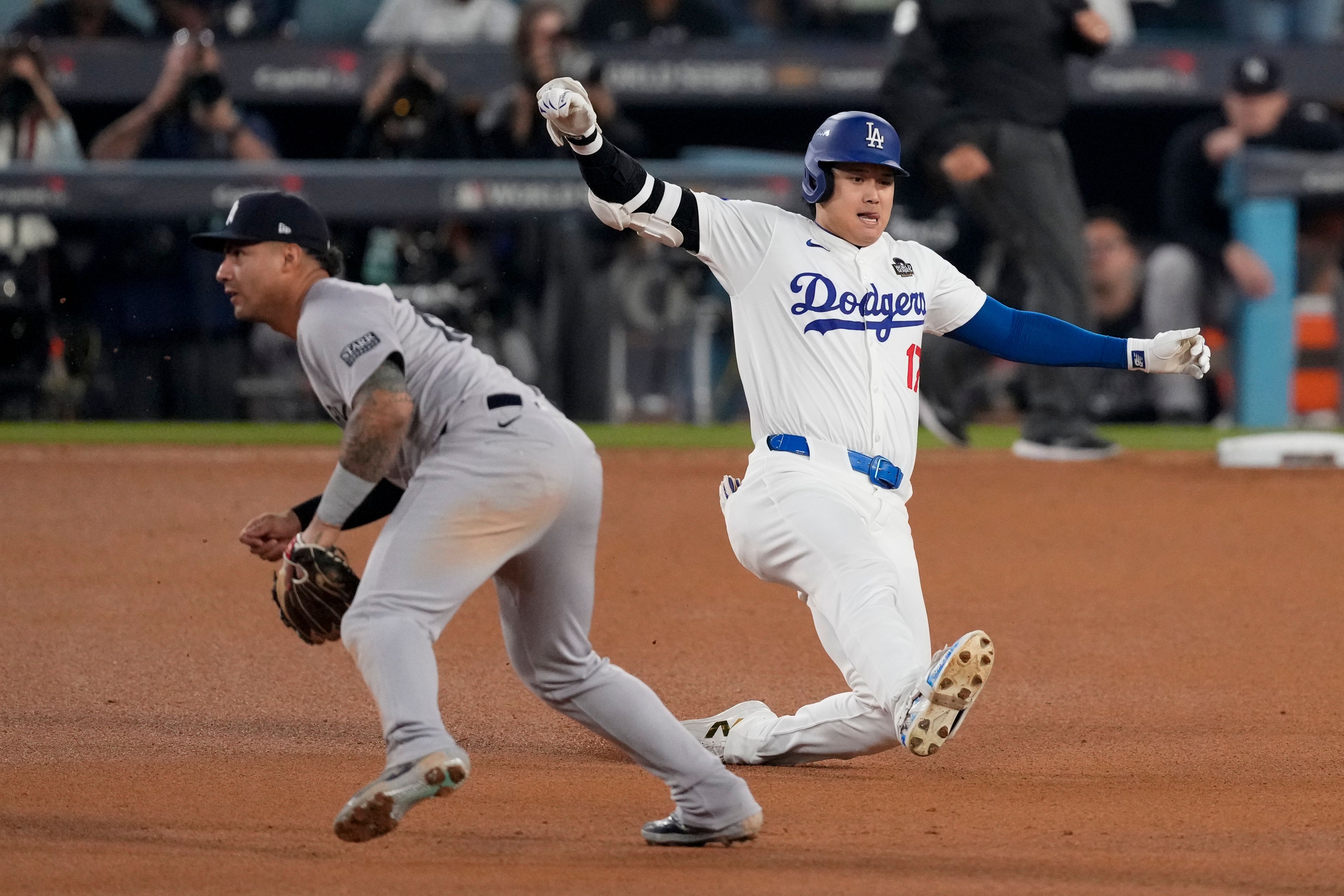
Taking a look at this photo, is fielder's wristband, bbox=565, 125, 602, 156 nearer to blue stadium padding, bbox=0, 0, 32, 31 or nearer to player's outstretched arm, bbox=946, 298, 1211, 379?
player's outstretched arm, bbox=946, 298, 1211, 379

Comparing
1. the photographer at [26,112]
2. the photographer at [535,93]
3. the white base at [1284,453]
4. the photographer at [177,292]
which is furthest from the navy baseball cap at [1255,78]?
the photographer at [26,112]

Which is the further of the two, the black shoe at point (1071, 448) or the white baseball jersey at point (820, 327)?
the black shoe at point (1071, 448)

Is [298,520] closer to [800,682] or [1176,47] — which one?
[800,682]

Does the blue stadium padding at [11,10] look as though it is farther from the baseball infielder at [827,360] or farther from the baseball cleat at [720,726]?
the baseball cleat at [720,726]

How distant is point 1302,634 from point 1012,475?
331cm

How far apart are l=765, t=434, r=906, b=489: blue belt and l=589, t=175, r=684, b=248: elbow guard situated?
0.56 m

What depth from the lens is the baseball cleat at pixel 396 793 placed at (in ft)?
11.6

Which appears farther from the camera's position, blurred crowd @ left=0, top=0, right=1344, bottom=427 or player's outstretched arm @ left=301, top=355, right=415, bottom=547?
blurred crowd @ left=0, top=0, right=1344, bottom=427

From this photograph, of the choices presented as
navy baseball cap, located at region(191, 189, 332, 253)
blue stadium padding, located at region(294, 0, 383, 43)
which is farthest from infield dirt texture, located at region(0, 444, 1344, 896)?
blue stadium padding, located at region(294, 0, 383, 43)

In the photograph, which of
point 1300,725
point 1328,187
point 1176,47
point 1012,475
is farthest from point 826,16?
point 1300,725

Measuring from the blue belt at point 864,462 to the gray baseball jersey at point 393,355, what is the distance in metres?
0.90

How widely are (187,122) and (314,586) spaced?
8851 millimetres

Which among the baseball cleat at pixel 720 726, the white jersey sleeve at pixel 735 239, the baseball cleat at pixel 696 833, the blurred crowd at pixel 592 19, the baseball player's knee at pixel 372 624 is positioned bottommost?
the baseball cleat at pixel 720 726

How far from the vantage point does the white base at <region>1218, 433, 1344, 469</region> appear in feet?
32.9
